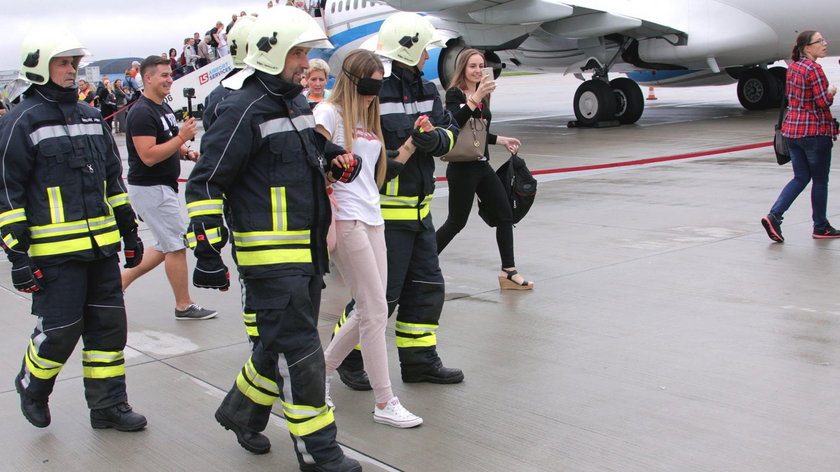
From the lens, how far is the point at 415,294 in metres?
4.57

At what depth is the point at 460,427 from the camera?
4066 mm

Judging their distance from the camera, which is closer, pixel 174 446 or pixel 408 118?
pixel 174 446

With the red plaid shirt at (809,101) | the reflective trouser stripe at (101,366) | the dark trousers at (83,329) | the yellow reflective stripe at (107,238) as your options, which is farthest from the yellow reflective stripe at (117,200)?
the red plaid shirt at (809,101)

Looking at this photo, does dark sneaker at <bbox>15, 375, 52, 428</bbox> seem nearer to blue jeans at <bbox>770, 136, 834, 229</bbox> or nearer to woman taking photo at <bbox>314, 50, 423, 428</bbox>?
woman taking photo at <bbox>314, 50, 423, 428</bbox>

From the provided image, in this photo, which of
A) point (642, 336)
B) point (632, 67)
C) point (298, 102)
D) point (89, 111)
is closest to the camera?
point (298, 102)

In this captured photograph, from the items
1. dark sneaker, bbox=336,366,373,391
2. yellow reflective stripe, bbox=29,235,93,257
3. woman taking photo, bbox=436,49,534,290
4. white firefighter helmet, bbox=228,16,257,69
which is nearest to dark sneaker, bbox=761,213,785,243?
woman taking photo, bbox=436,49,534,290

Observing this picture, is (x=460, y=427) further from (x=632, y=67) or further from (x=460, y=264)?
(x=632, y=67)

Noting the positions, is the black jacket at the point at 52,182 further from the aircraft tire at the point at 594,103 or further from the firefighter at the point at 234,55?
the aircraft tire at the point at 594,103

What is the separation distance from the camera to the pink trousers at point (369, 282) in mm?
3988

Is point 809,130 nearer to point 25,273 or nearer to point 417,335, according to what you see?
point 417,335

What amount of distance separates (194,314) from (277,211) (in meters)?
2.89

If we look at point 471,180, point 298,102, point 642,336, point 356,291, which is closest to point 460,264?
point 471,180

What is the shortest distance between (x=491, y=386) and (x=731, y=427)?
1.20 m

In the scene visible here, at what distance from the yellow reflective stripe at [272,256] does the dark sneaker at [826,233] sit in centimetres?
567
